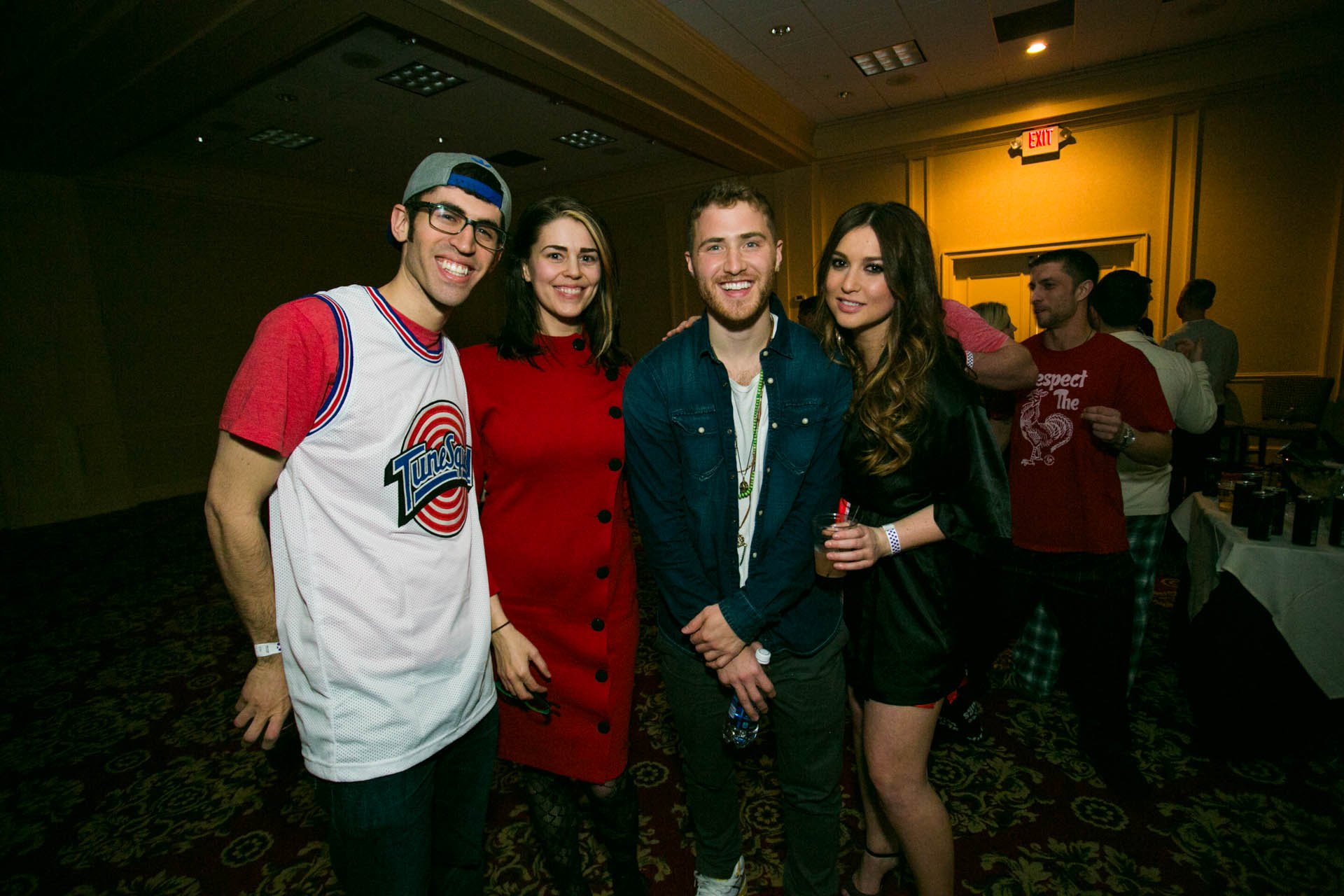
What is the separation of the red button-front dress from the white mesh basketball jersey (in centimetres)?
27

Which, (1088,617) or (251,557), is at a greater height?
(251,557)

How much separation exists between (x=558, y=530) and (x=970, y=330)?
1313mm

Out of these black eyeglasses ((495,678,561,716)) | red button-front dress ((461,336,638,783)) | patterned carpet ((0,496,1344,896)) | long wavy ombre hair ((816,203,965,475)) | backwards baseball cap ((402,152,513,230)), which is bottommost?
patterned carpet ((0,496,1344,896))

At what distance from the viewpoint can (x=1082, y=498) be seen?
88.6 inches

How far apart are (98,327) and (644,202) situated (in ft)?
23.6

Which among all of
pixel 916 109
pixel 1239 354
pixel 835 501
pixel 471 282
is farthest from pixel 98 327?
pixel 1239 354

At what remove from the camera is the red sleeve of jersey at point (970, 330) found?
1808 mm

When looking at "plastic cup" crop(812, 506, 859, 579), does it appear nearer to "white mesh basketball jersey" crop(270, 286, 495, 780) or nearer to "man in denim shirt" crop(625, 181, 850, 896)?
"man in denim shirt" crop(625, 181, 850, 896)

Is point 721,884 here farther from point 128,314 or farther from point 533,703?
point 128,314

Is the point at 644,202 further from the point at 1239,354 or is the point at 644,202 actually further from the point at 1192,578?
the point at 1192,578

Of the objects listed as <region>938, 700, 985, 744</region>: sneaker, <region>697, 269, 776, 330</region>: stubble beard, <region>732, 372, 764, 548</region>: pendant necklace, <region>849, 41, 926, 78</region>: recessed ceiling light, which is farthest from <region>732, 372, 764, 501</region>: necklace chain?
<region>849, 41, 926, 78</region>: recessed ceiling light

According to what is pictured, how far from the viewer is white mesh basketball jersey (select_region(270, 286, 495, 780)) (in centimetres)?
110

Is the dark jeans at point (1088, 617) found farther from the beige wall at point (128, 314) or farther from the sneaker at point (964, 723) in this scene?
the beige wall at point (128, 314)

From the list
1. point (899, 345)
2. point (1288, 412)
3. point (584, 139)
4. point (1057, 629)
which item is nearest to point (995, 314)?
point (1057, 629)
